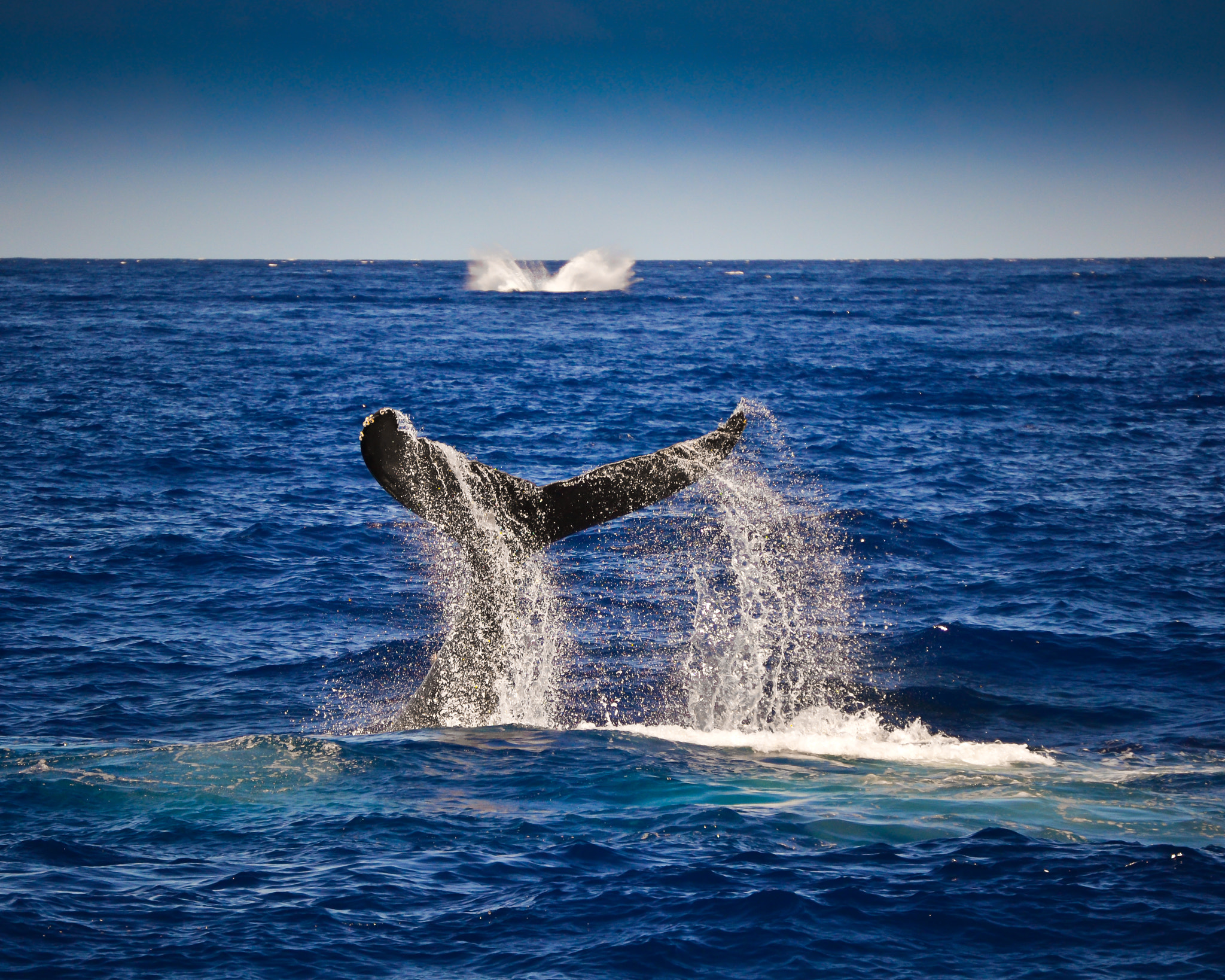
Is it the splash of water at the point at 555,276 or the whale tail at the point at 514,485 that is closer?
the whale tail at the point at 514,485

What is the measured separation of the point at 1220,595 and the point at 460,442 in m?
17.1

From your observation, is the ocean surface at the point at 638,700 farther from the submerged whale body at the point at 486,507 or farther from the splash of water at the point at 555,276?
the splash of water at the point at 555,276

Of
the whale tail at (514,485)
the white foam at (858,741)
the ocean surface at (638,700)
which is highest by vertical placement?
the whale tail at (514,485)

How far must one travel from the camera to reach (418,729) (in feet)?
32.5

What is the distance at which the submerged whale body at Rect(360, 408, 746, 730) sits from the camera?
8477mm

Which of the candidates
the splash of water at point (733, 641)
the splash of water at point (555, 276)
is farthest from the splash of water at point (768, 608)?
the splash of water at point (555, 276)

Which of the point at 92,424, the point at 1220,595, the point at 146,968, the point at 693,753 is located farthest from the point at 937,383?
the point at 146,968

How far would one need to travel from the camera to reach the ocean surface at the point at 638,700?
6.42 metres

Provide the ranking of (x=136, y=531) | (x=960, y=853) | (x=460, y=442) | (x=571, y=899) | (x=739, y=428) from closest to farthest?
1. (x=571, y=899)
2. (x=960, y=853)
3. (x=739, y=428)
4. (x=136, y=531)
5. (x=460, y=442)

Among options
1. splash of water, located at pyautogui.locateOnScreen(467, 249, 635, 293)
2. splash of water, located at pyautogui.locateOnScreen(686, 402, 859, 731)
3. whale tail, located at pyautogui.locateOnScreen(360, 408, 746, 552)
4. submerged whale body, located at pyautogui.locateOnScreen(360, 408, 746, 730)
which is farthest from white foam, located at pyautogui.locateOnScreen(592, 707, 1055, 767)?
splash of water, located at pyautogui.locateOnScreen(467, 249, 635, 293)

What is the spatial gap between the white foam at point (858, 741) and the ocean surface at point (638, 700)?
6 centimetres

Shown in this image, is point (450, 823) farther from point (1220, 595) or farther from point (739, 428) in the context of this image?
point (1220, 595)

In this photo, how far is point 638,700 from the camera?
12.0 m

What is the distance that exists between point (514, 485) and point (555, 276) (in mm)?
114421
